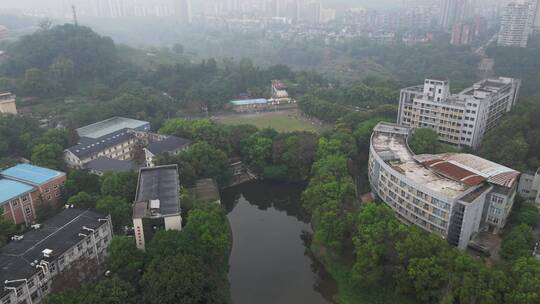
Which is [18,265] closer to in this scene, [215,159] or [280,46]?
[215,159]

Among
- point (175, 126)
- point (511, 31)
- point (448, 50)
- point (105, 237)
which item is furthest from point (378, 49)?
point (105, 237)

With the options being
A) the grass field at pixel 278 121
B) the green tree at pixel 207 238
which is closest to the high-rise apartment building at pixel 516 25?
the grass field at pixel 278 121

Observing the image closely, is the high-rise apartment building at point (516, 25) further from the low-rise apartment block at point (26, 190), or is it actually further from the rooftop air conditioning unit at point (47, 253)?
the rooftop air conditioning unit at point (47, 253)

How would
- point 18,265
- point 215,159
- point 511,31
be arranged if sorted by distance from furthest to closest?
point 511,31 → point 215,159 → point 18,265

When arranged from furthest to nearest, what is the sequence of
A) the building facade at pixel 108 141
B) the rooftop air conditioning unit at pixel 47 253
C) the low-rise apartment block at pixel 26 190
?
the building facade at pixel 108 141 < the low-rise apartment block at pixel 26 190 < the rooftop air conditioning unit at pixel 47 253

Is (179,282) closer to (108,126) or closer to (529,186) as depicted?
(529,186)
